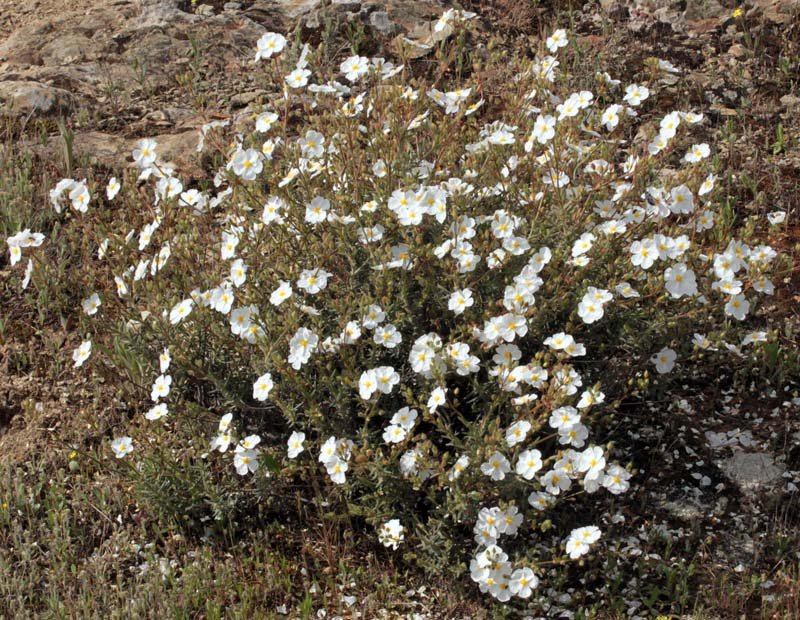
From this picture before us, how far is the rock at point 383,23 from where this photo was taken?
6281 millimetres

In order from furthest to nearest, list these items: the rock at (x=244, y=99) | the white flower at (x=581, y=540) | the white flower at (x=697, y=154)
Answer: the rock at (x=244, y=99)
the white flower at (x=697, y=154)
the white flower at (x=581, y=540)

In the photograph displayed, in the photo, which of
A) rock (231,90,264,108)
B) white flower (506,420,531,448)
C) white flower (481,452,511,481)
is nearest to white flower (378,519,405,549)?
white flower (481,452,511,481)

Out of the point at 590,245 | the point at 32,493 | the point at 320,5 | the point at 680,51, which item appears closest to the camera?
the point at 590,245

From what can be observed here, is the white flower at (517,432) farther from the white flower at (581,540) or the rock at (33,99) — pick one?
the rock at (33,99)

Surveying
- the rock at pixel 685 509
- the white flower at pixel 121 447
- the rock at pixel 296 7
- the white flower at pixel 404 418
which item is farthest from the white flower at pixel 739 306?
the rock at pixel 296 7

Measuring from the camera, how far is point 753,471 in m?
3.82

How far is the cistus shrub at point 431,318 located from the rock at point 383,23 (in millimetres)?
2136

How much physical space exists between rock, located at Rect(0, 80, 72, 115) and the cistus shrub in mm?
1906

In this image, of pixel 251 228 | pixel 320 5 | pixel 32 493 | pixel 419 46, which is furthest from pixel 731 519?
pixel 320 5

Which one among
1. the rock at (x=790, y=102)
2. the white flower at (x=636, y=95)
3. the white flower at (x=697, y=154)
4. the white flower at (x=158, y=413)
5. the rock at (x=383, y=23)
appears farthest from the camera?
the rock at (x=383, y=23)

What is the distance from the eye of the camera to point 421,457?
3.21 m

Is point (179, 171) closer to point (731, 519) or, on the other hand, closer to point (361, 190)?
point (361, 190)

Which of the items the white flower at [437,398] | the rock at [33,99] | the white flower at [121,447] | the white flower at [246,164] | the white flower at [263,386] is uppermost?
the white flower at [246,164]

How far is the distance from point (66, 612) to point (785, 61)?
4.82 metres
